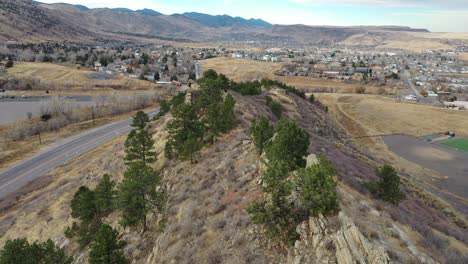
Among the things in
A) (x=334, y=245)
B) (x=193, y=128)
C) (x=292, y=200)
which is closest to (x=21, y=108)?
(x=193, y=128)

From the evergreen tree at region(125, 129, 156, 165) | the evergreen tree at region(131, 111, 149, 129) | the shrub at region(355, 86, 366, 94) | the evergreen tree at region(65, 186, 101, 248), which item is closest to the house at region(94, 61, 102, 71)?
the evergreen tree at region(131, 111, 149, 129)

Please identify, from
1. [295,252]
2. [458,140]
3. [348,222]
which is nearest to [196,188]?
[295,252]

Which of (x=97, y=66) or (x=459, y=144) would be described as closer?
(x=459, y=144)

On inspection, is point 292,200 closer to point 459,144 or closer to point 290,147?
point 290,147

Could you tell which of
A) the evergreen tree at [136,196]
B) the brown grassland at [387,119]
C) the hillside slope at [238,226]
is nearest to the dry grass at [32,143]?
the hillside slope at [238,226]

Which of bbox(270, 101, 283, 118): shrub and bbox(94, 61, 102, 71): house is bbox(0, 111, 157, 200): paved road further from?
bbox(94, 61, 102, 71): house

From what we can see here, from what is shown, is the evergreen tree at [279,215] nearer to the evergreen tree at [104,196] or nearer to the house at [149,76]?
the evergreen tree at [104,196]
